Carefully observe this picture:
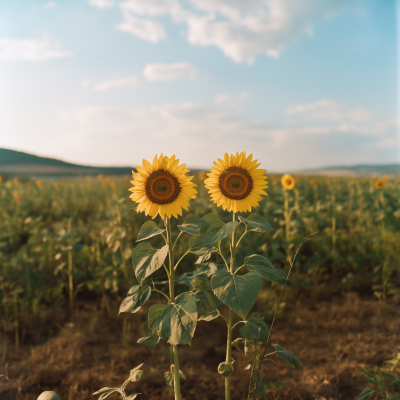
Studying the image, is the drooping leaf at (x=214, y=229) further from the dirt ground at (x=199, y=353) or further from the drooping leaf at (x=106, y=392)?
the dirt ground at (x=199, y=353)

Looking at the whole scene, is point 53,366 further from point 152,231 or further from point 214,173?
point 214,173

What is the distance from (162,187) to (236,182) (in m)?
0.39

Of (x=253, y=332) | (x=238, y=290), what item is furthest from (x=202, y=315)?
(x=238, y=290)

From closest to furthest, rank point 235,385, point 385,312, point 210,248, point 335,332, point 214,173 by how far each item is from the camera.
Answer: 1. point 210,248
2. point 214,173
3. point 235,385
4. point 335,332
5. point 385,312

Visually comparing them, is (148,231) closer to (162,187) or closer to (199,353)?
(162,187)

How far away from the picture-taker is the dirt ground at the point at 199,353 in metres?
2.28

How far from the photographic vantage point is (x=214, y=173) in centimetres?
178

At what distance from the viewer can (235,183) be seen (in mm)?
1768

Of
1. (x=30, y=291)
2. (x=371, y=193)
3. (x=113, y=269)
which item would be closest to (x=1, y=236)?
(x=30, y=291)

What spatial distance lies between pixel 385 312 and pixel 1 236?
172 inches

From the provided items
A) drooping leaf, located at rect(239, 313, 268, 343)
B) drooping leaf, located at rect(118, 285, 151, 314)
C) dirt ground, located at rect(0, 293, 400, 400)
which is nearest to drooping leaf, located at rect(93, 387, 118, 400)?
drooping leaf, located at rect(118, 285, 151, 314)

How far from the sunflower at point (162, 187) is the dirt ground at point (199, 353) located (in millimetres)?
1221

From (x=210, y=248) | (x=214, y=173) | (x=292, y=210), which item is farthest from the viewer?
(x=292, y=210)

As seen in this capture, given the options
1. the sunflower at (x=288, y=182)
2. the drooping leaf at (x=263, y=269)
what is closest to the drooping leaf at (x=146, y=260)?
the drooping leaf at (x=263, y=269)
